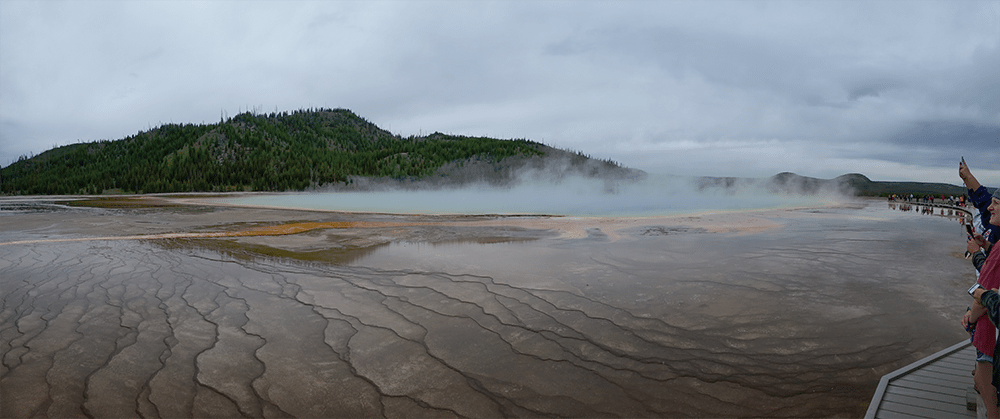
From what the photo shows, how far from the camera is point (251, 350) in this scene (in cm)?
504

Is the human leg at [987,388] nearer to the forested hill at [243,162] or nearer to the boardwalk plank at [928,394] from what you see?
the boardwalk plank at [928,394]

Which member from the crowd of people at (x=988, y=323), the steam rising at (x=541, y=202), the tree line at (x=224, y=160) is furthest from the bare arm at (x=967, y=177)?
the tree line at (x=224, y=160)

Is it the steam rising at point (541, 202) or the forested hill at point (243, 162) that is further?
the forested hill at point (243, 162)

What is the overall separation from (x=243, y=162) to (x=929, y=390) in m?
136

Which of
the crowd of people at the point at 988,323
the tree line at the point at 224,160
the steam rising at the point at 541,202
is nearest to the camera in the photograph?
the crowd of people at the point at 988,323

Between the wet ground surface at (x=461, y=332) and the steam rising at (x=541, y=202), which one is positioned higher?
the steam rising at (x=541, y=202)

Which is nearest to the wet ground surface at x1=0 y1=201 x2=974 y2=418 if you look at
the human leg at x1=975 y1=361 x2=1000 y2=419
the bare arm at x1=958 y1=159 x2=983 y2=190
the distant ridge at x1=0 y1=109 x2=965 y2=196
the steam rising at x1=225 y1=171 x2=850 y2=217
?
the human leg at x1=975 y1=361 x2=1000 y2=419

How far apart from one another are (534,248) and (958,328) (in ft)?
26.4

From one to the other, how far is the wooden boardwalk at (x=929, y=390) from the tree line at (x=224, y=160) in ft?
370

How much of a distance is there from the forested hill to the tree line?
0.28m

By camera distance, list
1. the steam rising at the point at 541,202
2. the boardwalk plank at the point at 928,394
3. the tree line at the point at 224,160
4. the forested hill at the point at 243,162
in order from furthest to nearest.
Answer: the forested hill at the point at 243,162 → the tree line at the point at 224,160 → the steam rising at the point at 541,202 → the boardwalk plank at the point at 928,394

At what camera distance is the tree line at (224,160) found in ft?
355

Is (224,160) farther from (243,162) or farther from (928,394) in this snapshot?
(928,394)

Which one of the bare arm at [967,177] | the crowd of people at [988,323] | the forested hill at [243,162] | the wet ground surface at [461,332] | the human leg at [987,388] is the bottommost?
the wet ground surface at [461,332]
